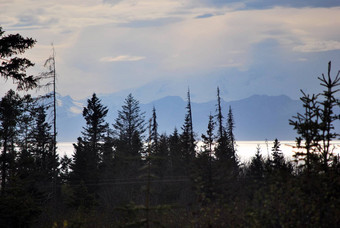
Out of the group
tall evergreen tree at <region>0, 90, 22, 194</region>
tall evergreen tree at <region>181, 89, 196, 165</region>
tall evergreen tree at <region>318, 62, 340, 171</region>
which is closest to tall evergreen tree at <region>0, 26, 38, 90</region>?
tall evergreen tree at <region>0, 90, 22, 194</region>

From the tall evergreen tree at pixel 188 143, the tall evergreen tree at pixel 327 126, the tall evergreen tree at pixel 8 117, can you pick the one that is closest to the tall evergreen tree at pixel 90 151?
the tall evergreen tree at pixel 188 143

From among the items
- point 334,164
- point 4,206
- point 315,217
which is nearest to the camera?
point 315,217

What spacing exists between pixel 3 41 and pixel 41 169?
3465 cm

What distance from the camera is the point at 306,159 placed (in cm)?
1377

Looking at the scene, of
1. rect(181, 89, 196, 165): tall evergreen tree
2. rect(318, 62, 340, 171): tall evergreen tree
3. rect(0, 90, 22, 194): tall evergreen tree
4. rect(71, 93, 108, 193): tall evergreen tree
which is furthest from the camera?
rect(181, 89, 196, 165): tall evergreen tree

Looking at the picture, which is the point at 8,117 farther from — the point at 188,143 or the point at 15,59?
the point at 188,143

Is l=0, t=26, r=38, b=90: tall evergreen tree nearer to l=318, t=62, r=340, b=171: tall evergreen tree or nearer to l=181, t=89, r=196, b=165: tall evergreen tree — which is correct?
l=318, t=62, r=340, b=171: tall evergreen tree

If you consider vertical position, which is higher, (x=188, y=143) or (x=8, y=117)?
(x=188, y=143)

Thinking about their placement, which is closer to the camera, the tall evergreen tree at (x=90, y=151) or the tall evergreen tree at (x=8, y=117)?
the tall evergreen tree at (x=8, y=117)

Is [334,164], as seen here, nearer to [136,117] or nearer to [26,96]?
[26,96]

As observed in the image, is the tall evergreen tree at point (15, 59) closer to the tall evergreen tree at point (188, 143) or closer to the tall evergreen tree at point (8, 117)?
the tall evergreen tree at point (8, 117)

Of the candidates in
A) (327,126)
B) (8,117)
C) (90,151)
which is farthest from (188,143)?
(327,126)

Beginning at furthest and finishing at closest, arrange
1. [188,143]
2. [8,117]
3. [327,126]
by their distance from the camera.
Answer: [188,143] < [8,117] < [327,126]

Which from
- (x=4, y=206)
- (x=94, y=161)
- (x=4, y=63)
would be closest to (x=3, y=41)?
(x=4, y=63)
